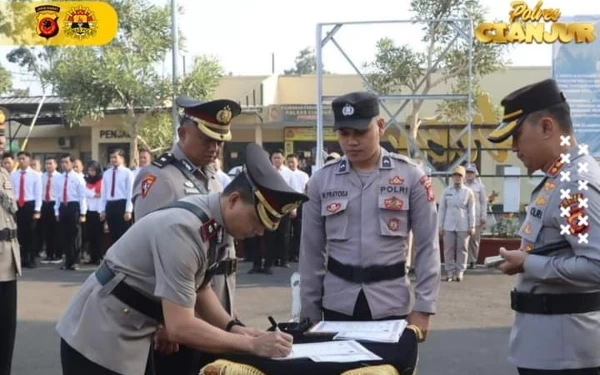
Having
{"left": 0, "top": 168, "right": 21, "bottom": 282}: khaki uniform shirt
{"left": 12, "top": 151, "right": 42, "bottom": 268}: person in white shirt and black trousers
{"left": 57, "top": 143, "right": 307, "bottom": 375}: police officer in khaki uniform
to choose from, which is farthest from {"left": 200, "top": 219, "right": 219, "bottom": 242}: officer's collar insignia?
{"left": 12, "top": 151, "right": 42, "bottom": 268}: person in white shirt and black trousers

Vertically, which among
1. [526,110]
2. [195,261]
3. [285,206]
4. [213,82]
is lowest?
[195,261]

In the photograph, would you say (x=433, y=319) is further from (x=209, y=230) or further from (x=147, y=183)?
(x=209, y=230)

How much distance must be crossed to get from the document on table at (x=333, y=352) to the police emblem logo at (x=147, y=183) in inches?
49.8

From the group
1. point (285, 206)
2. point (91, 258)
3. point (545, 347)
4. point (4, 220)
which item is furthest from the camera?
point (91, 258)

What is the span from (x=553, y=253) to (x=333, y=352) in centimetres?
95

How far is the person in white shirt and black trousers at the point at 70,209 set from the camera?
1212cm

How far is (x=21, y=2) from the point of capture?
1622cm

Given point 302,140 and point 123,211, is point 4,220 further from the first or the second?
point 302,140

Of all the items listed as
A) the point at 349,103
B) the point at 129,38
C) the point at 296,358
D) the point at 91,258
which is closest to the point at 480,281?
the point at 91,258

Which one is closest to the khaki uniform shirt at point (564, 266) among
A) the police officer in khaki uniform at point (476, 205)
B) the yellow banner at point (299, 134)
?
the police officer in khaki uniform at point (476, 205)

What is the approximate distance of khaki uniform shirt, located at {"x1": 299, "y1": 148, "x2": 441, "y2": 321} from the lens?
10.8 feet

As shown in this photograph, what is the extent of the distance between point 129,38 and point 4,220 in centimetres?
1597

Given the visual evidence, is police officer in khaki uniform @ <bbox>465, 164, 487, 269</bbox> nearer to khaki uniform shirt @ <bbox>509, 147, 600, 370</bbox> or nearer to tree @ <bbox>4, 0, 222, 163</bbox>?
khaki uniform shirt @ <bbox>509, 147, 600, 370</bbox>

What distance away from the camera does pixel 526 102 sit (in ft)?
9.20
